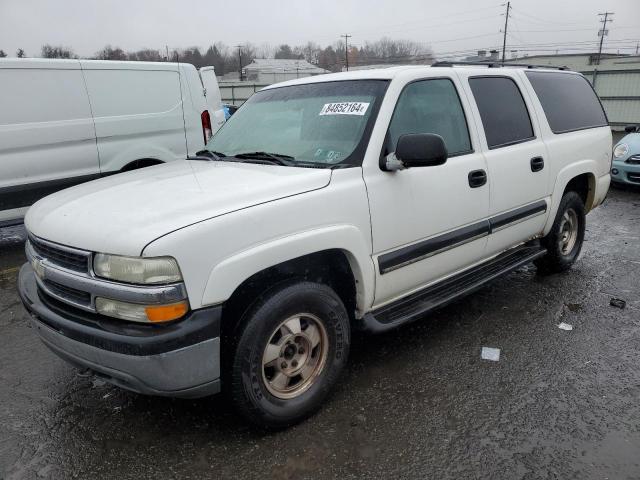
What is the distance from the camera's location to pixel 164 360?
7.20 ft

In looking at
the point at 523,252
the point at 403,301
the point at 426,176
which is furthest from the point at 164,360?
the point at 523,252

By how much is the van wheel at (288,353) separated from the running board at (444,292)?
0.31 metres

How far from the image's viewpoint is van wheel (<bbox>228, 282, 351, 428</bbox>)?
244 centimetres

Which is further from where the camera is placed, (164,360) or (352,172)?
(352,172)

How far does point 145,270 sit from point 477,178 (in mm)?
2342

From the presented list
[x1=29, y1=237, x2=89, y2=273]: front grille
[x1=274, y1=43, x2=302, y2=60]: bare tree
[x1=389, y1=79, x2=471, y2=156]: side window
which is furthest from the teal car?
[x1=274, y1=43, x2=302, y2=60]: bare tree

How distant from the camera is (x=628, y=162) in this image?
347 inches

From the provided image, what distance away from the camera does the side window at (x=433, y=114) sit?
3.20 m

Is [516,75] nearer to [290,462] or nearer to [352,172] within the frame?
[352,172]

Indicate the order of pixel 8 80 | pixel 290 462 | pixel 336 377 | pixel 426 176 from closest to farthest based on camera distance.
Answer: pixel 290 462, pixel 336 377, pixel 426 176, pixel 8 80

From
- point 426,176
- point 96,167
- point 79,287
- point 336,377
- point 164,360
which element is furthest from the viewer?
point 96,167

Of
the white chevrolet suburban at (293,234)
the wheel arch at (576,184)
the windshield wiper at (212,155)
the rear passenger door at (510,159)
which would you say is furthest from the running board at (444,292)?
the windshield wiper at (212,155)

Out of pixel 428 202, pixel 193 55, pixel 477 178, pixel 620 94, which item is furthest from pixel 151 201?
pixel 193 55

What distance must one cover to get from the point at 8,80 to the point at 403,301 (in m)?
5.37
